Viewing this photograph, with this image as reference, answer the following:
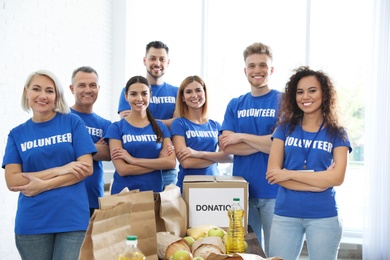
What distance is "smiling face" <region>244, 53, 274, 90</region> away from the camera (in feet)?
9.16

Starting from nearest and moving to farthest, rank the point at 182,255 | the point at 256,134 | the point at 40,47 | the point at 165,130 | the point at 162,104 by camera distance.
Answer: the point at 182,255, the point at 256,134, the point at 165,130, the point at 162,104, the point at 40,47

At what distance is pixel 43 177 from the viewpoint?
2.20m

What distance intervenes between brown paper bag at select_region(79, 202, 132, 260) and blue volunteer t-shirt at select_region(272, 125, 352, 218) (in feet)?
3.17

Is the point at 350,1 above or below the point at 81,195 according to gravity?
above

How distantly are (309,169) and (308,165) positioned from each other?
21 mm

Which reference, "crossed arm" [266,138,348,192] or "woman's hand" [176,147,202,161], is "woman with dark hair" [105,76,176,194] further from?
"crossed arm" [266,138,348,192]

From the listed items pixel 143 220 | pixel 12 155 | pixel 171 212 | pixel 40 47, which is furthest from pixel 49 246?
pixel 40 47

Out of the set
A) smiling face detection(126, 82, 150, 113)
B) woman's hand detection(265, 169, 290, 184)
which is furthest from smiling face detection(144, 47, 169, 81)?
woman's hand detection(265, 169, 290, 184)

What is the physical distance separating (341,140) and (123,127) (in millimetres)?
1247

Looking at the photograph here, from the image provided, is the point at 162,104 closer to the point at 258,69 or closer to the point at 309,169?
the point at 258,69

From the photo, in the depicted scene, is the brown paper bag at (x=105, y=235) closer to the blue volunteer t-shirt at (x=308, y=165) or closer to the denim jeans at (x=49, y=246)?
the denim jeans at (x=49, y=246)

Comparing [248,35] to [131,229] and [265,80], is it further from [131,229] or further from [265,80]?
[131,229]

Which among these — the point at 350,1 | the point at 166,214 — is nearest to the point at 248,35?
the point at 350,1

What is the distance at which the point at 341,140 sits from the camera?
2289mm
